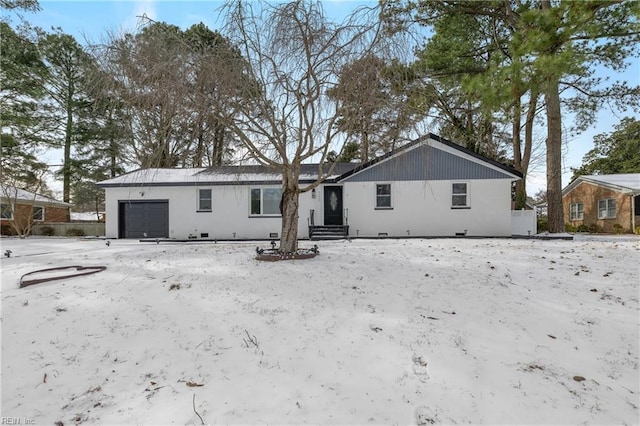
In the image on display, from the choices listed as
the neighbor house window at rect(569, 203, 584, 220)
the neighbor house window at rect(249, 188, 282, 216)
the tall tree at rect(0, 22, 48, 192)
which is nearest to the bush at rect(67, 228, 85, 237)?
the tall tree at rect(0, 22, 48, 192)

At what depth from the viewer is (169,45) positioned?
5.96 m

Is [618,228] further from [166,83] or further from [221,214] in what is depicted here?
[166,83]

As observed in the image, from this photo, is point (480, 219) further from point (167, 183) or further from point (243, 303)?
point (167, 183)

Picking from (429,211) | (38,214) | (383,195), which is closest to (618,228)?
(429,211)

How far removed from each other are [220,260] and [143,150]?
2.73 metres

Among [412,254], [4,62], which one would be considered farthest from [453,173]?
[4,62]

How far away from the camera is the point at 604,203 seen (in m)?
20.0

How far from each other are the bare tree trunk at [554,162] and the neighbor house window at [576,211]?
12302 mm

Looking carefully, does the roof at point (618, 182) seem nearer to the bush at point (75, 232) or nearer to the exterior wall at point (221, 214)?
the exterior wall at point (221, 214)

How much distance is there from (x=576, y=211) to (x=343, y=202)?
64.9ft

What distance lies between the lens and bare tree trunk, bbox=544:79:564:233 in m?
12.4

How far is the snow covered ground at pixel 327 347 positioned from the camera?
2436 mm

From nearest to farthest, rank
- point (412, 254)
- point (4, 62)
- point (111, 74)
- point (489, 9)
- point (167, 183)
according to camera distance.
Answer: point (111, 74) < point (412, 254) < point (489, 9) < point (167, 183) < point (4, 62)

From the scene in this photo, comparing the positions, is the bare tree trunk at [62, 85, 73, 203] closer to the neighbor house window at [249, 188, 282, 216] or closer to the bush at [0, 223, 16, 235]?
the bush at [0, 223, 16, 235]
